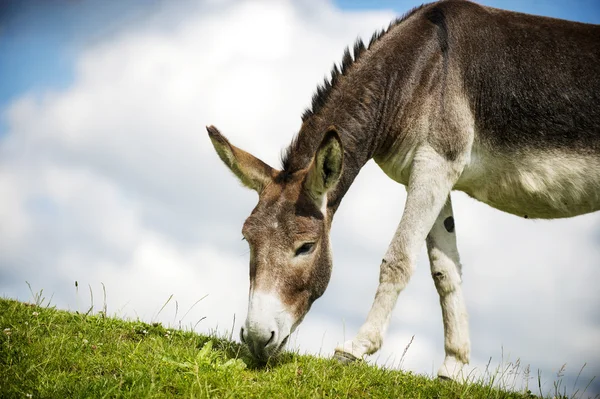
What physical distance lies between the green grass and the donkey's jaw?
0.18m

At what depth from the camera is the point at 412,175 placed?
236 inches

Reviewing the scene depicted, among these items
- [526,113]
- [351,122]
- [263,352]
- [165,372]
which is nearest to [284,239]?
[263,352]

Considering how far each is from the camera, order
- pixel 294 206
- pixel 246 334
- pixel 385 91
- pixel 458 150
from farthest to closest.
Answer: pixel 385 91 < pixel 458 150 < pixel 294 206 < pixel 246 334

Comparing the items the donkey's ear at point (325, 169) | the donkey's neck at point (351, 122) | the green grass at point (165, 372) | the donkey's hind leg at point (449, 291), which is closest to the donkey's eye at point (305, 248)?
the donkey's ear at point (325, 169)

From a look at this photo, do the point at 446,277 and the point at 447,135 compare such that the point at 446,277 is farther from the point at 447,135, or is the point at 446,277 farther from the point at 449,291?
the point at 447,135

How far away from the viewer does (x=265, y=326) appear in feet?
15.5

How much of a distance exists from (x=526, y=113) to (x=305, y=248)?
3.15 meters

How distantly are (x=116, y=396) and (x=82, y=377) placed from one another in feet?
2.08

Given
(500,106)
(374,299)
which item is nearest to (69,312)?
(374,299)

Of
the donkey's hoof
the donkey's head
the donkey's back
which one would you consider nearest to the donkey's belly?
the donkey's back

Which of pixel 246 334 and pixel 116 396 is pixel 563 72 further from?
pixel 116 396

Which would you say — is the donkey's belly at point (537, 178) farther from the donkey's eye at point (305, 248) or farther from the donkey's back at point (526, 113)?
the donkey's eye at point (305, 248)

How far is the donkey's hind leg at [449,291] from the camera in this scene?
6238 mm

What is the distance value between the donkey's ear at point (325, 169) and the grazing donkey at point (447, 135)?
0.01m
